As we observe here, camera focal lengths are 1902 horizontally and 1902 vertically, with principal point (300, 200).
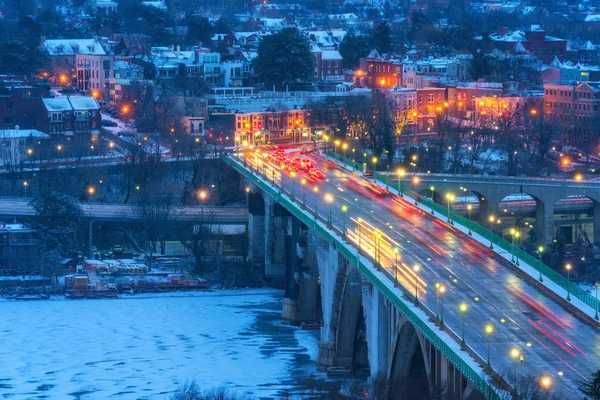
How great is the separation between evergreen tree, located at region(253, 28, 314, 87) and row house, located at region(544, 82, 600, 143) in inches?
589

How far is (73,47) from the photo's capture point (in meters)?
122

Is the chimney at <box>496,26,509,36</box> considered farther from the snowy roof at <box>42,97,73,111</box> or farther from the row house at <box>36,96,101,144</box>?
the snowy roof at <box>42,97,73,111</box>

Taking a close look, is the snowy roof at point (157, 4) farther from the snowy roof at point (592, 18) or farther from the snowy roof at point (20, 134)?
the snowy roof at point (20, 134)

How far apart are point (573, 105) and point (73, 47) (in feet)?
108

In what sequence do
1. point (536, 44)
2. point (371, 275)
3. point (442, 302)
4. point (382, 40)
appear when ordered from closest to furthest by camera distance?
point (442, 302)
point (371, 275)
point (382, 40)
point (536, 44)

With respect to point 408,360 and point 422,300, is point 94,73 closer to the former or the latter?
point 408,360

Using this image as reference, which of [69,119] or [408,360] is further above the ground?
[69,119]

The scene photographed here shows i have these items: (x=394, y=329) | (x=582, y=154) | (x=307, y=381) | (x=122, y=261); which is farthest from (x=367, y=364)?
(x=582, y=154)

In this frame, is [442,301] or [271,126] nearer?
[442,301]

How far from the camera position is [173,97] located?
355 feet

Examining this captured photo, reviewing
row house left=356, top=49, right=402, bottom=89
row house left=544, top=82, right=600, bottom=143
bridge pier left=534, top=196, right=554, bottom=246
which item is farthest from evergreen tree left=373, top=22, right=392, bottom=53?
bridge pier left=534, top=196, right=554, bottom=246

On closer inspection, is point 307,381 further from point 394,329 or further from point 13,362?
point 13,362

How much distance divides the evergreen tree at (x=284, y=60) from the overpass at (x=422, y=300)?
41.6 m

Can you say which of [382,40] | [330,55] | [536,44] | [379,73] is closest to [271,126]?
[379,73]
